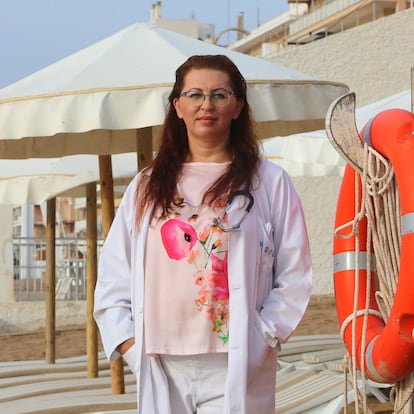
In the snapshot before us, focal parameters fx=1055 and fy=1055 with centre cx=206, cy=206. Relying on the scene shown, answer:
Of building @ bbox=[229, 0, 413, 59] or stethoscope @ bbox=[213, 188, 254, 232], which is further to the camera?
building @ bbox=[229, 0, 413, 59]

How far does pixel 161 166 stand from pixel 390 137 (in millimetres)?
904

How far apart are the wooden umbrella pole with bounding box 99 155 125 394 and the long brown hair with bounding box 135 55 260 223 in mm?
2882

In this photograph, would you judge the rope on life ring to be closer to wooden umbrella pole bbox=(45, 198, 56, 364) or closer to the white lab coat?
the white lab coat

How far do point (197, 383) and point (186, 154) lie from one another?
2.14 feet

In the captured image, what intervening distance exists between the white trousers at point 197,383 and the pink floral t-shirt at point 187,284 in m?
0.03

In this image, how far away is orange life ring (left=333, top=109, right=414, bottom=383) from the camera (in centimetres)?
318

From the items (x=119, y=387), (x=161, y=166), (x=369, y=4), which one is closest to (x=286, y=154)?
(x=119, y=387)

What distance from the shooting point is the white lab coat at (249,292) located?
265 cm

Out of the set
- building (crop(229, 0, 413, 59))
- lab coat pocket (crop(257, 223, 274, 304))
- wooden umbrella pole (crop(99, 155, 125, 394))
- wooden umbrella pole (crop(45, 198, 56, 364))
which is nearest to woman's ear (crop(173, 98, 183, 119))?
lab coat pocket (crop(257, 223, 274, 304))

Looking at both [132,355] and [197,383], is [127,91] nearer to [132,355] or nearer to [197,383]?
[132,355]

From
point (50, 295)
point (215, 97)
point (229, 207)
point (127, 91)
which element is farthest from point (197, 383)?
point (50, 295)

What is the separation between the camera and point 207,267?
2.71 meters

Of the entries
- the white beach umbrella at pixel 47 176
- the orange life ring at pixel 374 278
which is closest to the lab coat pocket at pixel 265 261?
the orange life ring at pixel 374 278

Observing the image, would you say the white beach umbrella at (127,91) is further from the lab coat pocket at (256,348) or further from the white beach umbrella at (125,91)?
the lab coat pocket at (256,348)
